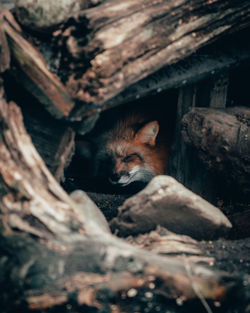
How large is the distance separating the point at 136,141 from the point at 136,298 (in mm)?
1860

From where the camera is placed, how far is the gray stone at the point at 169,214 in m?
2.30

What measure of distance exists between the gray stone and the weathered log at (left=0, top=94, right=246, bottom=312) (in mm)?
488

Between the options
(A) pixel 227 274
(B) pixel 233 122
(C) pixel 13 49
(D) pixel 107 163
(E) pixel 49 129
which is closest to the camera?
(A) pixel 227 274

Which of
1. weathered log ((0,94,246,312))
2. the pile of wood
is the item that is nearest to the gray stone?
the pile of wood

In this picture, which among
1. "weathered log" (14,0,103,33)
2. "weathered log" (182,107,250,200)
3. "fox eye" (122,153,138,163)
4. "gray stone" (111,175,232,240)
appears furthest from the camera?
"fox eye" (122,153,138,163)

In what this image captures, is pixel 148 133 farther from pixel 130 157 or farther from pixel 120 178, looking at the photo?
pixel 120 178

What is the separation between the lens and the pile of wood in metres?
1.75

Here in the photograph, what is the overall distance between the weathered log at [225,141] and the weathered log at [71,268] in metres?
1.17

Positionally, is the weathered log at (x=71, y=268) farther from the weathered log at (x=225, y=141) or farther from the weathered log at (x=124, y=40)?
the weathered log at (x=225, y=141)

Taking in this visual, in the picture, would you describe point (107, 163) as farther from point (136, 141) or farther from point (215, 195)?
point (215, 195)

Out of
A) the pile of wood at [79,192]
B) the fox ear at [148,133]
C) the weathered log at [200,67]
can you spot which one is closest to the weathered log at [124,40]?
the pile of wood at [79,192]

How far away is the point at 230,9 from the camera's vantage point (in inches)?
97.6

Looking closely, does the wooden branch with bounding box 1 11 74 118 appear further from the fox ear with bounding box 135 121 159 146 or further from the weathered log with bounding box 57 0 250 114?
the fox ear with bounding box 135 121 159 146

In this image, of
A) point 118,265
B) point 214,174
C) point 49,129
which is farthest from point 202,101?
point 118,265
